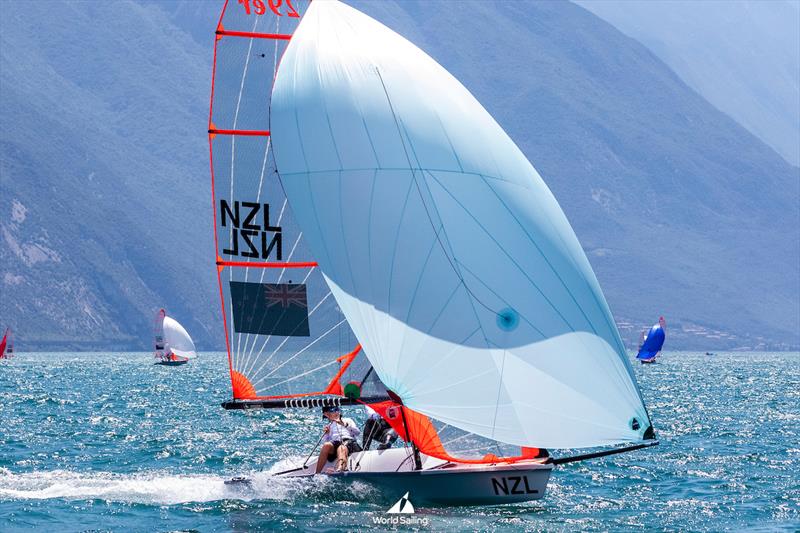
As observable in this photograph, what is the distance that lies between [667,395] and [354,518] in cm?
4987

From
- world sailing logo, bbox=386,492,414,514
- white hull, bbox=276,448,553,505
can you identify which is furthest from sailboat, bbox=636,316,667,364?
world sailing logo, bbox=386,492,414,514

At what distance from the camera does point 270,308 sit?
975 inches

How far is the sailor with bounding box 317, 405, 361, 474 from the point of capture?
23688mm

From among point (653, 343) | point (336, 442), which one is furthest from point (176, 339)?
point (336, 442)

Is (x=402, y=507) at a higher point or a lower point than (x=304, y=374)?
lower

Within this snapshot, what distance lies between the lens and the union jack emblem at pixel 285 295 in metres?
24.5

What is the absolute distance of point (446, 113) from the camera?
2169cm

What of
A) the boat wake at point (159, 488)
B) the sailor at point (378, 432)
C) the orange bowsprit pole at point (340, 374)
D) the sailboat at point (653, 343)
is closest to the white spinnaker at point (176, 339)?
the sailboat at point (653, 343)

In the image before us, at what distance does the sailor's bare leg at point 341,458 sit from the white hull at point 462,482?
1.19 ft

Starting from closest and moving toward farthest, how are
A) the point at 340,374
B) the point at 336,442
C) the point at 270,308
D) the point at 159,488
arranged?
the point at 336,442 < the point at 340,374 < the point at 270,308 < the point at 159,488

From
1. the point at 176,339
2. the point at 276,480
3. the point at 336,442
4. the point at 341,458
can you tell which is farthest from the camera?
the point at 176,339

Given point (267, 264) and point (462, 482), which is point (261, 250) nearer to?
point (267, 264)

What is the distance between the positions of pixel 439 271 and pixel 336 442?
4.13 meters

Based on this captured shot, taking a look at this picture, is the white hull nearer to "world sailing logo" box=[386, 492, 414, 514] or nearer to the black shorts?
"world sailing logo" box=[386, 492, 414, 514]
